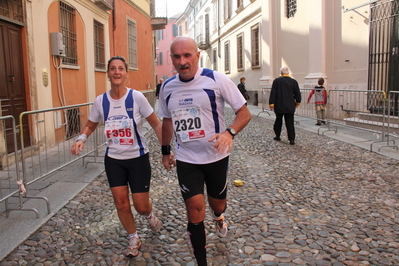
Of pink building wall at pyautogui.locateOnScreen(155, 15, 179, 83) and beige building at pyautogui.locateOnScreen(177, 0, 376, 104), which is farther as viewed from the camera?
pink building wall at pyautogui.locateOnScreen(155, 15, 179, 83)

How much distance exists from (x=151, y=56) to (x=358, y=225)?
712 inches

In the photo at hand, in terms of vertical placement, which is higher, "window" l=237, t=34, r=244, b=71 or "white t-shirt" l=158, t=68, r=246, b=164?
"window" l=237, t=34, r=244, b=71

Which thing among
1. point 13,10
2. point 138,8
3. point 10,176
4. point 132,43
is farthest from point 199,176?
point 138,8

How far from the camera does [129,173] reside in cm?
326

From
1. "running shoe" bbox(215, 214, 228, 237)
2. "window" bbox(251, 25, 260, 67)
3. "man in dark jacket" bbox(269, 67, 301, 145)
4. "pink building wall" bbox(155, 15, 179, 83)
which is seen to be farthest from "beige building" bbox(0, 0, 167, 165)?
"pink building wall" bbox(155, 15, 179, 83)

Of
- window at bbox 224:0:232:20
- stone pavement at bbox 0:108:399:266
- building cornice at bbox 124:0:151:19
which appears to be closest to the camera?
stone pavement at bbox 0:108:399:266

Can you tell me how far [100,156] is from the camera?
7.11 m

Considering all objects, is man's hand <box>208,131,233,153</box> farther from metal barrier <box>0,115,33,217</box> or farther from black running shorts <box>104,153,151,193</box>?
metal barrier <box>0,115,33,217</box>

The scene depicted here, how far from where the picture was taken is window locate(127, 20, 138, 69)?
16.0 metres

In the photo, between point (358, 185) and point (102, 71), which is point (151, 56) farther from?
point (358, 185)

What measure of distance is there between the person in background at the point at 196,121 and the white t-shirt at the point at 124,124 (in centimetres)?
44

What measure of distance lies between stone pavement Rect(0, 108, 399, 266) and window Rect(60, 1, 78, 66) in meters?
4.96

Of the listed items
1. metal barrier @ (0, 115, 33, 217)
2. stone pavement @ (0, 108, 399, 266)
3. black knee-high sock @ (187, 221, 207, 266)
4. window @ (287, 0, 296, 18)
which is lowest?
stone pavement @ (0, 108, 399, 266)

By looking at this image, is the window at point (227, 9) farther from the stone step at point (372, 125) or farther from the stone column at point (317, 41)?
the stone step at point (372, 125)
